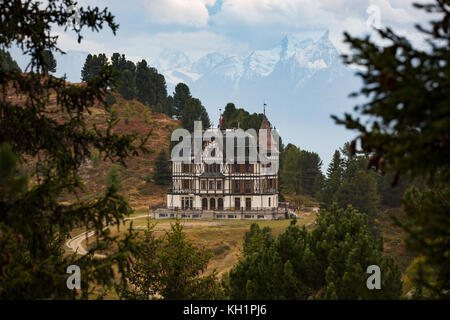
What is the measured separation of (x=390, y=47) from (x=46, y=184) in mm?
6673

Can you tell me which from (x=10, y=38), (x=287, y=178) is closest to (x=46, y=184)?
(x=10, y=38)

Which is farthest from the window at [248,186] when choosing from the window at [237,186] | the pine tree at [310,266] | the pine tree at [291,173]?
the pine tree at [310,266]

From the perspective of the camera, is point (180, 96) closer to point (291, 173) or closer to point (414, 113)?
point (291, 173)

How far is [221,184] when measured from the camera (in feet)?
253

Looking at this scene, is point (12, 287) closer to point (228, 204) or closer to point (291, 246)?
point (291, 246)

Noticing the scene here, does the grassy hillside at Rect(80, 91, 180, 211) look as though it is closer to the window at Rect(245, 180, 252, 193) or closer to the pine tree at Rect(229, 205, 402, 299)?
the window at Rect(245, 180, 252, 193)

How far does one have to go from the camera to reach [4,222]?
9453 millimetres

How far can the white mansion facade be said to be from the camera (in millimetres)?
76188

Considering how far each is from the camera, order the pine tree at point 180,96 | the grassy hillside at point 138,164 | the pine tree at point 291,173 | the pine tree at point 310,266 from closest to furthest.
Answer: the pine tree at point 310,266 < the grassy hillside at point 138,164 < the pine tree at point 291,173 < the pine tree at point 180,96

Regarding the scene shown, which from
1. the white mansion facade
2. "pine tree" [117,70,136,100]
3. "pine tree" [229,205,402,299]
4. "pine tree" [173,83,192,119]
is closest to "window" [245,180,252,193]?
the white mansion facade

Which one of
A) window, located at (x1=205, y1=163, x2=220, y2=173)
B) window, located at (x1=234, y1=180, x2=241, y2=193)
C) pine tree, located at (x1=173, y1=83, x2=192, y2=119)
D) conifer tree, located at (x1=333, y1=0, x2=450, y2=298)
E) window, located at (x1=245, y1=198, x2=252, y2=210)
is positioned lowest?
window, located at (x1=245, y1=198, x2=252, y2=210)

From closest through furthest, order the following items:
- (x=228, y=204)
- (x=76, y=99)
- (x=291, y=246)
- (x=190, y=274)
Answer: (x=76, y=99) → (x=291, y=246) → (x=190, y=274) → (x=228, y=204)

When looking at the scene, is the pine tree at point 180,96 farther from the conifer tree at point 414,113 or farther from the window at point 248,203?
the conifer tree at point 414,113

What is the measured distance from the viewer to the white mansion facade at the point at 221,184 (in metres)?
76.2
